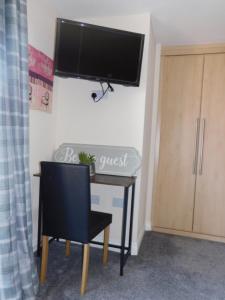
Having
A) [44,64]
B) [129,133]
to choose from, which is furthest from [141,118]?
[44,64]

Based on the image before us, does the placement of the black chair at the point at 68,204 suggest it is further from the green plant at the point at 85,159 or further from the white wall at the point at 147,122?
the white wall at the point at 147,122

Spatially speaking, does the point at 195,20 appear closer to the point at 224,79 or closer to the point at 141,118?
Result: the point at 224,79

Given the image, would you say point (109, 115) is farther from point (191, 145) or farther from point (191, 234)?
point (191, 234)

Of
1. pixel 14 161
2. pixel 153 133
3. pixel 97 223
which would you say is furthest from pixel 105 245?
pixel 153 133

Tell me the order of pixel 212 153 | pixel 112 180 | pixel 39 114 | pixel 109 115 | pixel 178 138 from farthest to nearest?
pixel 178 138
pixel 212 153
pixel 109 115
pixel 39 114
pixel 112 180

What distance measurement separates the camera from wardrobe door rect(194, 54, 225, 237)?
9.71ft

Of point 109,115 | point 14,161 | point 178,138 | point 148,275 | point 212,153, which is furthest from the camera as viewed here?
point 178,138

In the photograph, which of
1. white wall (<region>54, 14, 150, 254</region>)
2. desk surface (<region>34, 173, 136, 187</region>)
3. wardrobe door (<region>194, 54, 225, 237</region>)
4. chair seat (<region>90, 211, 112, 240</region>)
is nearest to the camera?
chair seat (<region>90, 211, 112, 240</region>)

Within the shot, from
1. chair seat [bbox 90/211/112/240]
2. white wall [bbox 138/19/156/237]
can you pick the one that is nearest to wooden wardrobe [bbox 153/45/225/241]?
white wall [bbox 138/19/156/237]

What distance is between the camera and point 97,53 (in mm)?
2279

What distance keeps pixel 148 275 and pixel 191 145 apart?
1580 mm

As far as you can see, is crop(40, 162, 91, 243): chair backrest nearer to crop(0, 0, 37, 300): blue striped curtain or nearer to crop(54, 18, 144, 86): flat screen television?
crop(0, 0, 37, 300): blue striped curtain

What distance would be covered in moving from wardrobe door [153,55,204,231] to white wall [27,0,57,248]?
1.39 metres

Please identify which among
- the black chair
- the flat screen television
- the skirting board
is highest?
the flat screen television
